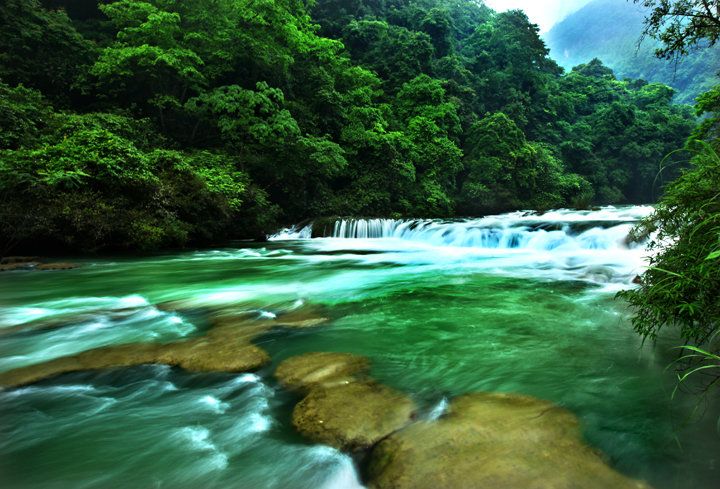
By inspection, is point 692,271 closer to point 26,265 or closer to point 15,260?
point 26,265

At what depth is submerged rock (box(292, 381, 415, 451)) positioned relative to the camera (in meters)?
2.22

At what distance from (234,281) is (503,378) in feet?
18.2

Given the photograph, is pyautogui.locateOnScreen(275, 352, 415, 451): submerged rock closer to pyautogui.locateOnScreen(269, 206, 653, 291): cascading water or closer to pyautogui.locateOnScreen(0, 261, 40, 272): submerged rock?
pyautogui.locateOnScreen(269, 206, 653, 291): cascading water

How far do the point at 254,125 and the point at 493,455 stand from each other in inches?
566

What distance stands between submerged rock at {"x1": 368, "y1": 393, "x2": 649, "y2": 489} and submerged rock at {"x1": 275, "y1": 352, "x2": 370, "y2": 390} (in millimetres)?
870

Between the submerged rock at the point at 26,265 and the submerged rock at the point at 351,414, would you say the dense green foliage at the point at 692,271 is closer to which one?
the submerged rock at the point at 351,414

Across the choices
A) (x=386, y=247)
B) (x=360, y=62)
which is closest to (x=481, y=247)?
(x=386, y=247)

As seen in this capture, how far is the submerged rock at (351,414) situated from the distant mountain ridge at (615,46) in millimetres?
75352

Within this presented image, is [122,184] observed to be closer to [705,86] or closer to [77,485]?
[77,485]

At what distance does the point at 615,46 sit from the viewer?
11525cm

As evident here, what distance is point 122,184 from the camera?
10086 mm

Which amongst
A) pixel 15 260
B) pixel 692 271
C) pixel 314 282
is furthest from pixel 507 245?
pixel 15 260

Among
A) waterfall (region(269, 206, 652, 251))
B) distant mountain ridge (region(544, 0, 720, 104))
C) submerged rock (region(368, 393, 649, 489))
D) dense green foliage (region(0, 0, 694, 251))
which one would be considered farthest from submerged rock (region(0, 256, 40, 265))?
distant mountain ridge (region(544, 0, 720, 104))

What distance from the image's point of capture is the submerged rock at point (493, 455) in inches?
72.2
